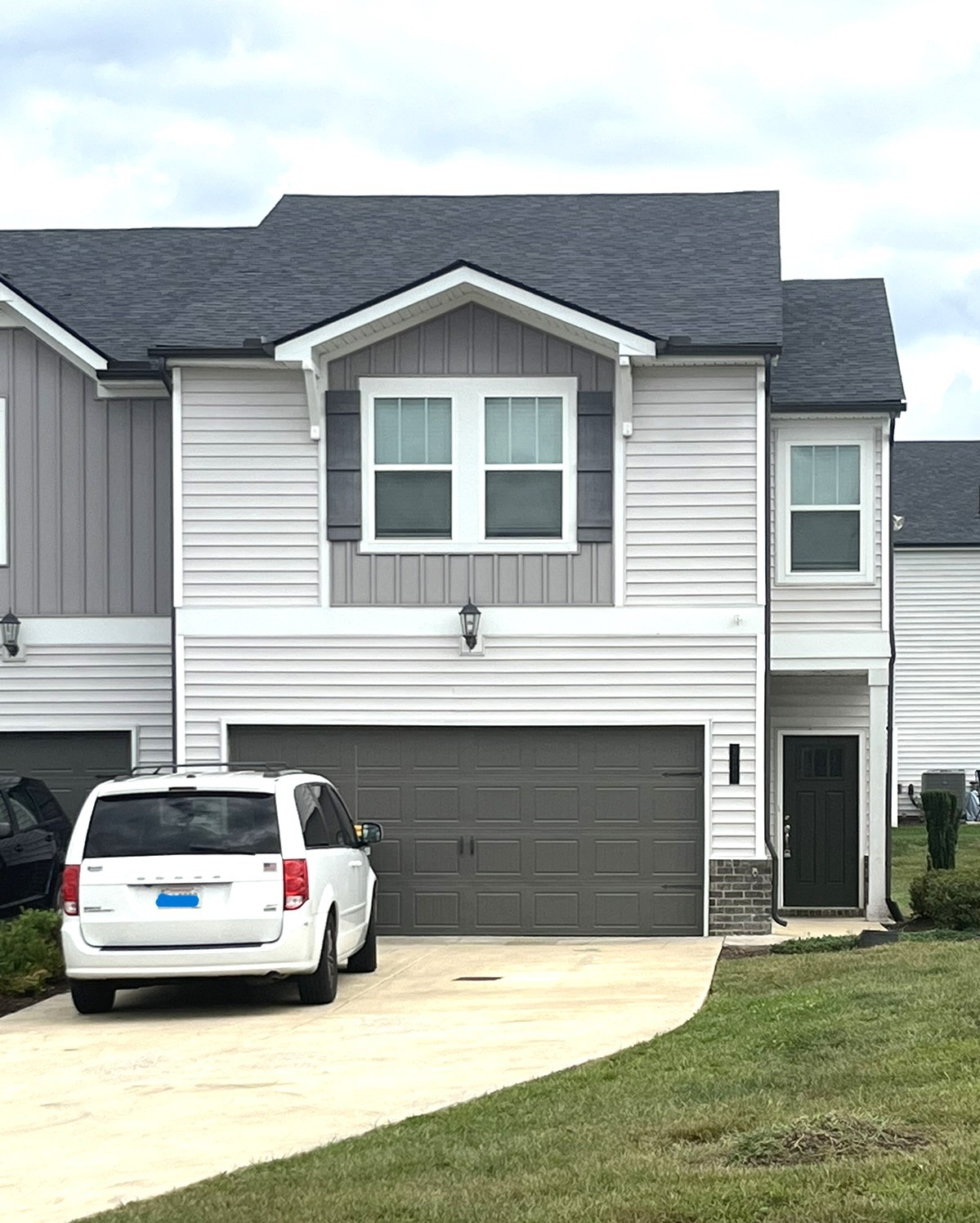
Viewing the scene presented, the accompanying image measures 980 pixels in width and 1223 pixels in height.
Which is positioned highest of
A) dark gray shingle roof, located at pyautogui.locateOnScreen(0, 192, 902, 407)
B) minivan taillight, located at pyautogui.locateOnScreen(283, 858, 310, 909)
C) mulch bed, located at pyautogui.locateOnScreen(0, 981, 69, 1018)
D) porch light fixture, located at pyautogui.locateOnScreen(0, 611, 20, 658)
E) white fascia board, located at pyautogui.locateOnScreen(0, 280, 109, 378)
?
dark gray shingle roof, located at pyautogui.locateOnScreen(0, 192, 902, 407)

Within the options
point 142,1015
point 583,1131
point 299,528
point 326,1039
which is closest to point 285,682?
point 299,528

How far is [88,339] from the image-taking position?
19.9m

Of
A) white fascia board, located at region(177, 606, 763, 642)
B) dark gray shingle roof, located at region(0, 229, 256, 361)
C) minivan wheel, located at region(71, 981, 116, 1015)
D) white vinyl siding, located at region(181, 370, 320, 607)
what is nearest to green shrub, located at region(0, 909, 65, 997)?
minivan wheel, located at region(71, 981, 116, 1015)

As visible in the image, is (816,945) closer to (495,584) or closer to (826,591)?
(495,584)

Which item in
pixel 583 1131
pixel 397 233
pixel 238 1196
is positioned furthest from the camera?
pixel 397 233

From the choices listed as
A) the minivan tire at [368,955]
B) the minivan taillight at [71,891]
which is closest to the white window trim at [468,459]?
the minivan tire at [368,955]

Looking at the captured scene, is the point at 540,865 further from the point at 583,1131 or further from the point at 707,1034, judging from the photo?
the point at 583,1131

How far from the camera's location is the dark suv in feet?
53.3

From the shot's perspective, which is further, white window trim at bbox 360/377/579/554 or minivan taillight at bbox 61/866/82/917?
white window trim at bbox 360/377/579/554

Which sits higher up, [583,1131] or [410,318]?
[410,318]

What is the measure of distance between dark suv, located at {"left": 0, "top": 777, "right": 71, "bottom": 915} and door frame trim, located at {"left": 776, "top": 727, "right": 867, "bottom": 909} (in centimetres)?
785

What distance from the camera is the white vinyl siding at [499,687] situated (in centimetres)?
1808

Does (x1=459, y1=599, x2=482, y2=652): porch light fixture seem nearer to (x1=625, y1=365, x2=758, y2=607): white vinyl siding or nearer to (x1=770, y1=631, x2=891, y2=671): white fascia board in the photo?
(x1=625, y1=365, x2=758, y2=607): white vinyl siding

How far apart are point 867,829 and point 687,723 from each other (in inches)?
149
